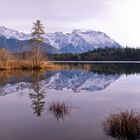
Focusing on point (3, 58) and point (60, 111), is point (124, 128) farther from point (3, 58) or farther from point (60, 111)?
point (3, 58)

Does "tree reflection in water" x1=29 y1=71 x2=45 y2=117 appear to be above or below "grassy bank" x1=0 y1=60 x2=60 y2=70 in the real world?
below

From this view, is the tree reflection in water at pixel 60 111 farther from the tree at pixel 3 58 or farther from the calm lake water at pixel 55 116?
the tree at pixel 3 58

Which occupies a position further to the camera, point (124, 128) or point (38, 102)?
point (38, 102)

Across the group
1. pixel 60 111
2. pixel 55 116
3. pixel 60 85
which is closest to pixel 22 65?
pixel 60 85

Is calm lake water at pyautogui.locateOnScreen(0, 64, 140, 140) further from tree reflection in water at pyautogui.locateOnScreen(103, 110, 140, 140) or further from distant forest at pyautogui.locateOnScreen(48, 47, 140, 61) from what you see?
distant forest at pyautogui.locateOnScreen(48, 47, 140, 61)

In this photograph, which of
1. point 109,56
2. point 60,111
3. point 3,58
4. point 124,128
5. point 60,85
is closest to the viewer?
point 124,128

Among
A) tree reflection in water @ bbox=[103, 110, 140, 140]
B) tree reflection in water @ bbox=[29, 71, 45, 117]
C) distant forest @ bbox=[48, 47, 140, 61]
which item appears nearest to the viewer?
tree reflection in water @ bbox=[103, 110, 140, 140]

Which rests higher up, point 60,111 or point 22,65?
point 22,65

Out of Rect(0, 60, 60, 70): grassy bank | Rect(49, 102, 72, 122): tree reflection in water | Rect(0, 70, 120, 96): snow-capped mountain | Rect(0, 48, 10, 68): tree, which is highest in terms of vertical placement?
Rect(0, 48, 10, 68): tree

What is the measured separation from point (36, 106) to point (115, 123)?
7.91 m

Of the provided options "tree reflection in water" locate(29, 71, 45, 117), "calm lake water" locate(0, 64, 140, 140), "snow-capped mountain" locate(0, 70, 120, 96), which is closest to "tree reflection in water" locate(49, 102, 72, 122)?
"calm lake water" locate(0, 64, 140, 140)

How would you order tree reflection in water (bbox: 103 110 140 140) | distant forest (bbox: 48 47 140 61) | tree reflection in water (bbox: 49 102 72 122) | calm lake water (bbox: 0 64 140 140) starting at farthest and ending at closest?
distant forest (bbox: 48 47 140 61)
tree reflection in water (bbox: 49 102 72 122)
calm lake water (bbox: 0 64 140 140)
tree reflection in water (bbox: 103 110 140 140)

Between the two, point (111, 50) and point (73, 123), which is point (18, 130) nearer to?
point (73, 123)

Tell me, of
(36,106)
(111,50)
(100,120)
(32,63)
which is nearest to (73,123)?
(100,120)
